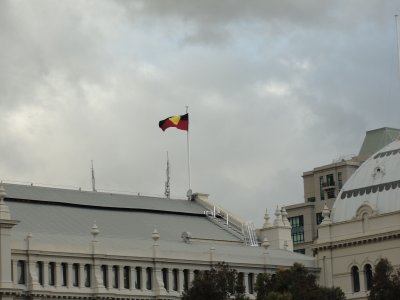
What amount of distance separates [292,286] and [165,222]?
3947 cm

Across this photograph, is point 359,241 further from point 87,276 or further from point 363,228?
point 87,276

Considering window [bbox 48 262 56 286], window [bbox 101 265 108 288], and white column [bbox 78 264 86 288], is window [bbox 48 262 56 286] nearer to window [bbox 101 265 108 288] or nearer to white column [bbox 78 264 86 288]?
white column [bbox 78 264 86 288]

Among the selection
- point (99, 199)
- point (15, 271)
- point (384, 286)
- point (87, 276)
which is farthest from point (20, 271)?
point (384, 286)

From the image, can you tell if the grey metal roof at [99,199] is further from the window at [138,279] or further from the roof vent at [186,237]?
the window at [138,279]

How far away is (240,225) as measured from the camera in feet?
625

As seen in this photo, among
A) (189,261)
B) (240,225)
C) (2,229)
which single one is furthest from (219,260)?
(2,229)

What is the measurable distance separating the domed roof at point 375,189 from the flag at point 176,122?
822 inches

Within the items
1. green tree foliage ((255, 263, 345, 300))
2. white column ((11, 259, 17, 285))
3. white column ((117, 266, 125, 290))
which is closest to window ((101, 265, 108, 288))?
white column ((117, 266, 125, 290))

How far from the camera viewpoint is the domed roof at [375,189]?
173 meters

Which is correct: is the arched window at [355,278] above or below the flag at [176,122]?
below

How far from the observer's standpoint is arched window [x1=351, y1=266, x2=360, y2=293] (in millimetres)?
176000

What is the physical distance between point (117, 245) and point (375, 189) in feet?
93.9

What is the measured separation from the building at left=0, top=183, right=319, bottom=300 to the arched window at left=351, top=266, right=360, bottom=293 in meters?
5.62

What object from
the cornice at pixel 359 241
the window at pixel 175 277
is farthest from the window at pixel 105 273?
the cornice at pixel 359 241
